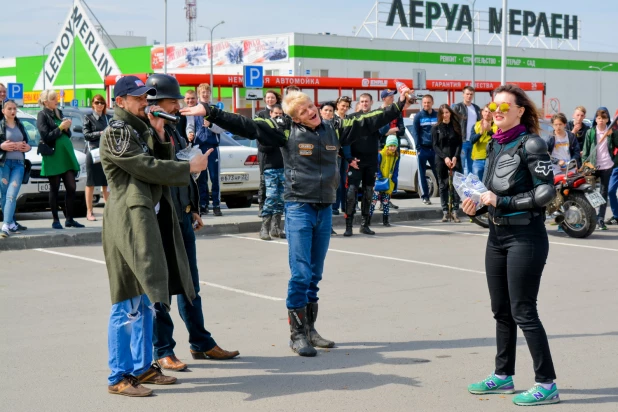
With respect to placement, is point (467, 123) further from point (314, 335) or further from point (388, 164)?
point (314, 335)

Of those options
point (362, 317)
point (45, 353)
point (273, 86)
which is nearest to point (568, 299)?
point (362, 317)

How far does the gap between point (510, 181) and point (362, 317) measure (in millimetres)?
2835

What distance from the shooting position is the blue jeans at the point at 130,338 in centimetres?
555

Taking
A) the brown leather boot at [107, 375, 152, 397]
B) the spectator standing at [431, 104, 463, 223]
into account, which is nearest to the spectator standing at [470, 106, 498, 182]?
the spectator standing at [431, 104, 463, 223]

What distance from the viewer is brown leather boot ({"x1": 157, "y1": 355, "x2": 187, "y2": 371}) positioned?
20.3 ft

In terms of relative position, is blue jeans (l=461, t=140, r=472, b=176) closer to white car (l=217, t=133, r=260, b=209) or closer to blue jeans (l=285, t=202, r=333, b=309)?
white car (l=217, t=133, r=260, b=209)

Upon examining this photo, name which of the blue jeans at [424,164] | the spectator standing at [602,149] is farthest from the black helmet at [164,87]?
the blue jeans at [424,164]

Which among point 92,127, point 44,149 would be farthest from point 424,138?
point 44,149

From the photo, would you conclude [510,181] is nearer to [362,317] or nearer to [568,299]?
[362,317]

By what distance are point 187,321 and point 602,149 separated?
402 inches

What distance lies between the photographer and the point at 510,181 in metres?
5.41

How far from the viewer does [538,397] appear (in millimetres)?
5352

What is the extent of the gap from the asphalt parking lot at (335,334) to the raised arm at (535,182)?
3.82 feet

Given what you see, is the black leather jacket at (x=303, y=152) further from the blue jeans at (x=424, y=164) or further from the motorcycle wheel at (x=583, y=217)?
the blue jeans at (x=424, y=164)
